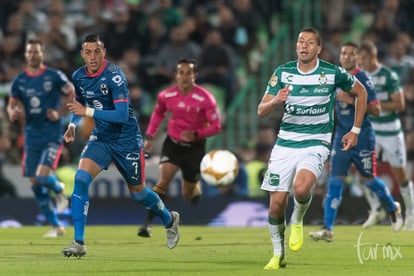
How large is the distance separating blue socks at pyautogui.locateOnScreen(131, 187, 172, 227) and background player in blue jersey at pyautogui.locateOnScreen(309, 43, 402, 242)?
2235 mm

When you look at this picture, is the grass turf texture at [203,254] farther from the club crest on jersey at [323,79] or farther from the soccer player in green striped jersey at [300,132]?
the club crest on jersey at [323,79]

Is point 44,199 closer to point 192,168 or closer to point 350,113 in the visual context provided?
point 192,168

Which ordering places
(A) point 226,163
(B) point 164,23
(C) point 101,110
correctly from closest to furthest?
(C) point 101,110, (A) point 226,163, (B) point 164,23

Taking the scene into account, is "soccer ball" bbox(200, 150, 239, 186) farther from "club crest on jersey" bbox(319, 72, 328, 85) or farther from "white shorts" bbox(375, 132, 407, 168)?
"club crest on jersey" bbox(319, 72, 328, 85)

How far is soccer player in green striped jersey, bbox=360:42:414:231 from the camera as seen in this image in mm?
16531

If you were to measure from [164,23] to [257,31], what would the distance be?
1.92 m

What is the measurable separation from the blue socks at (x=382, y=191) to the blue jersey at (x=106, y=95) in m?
4.16

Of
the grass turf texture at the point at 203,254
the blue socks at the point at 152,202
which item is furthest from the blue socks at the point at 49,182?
the blue socks at the point at 152,202

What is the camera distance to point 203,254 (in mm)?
12883

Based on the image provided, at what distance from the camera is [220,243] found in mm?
14633

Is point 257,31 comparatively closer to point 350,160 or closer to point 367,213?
point 367,213

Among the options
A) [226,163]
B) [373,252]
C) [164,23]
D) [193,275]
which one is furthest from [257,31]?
[193,275]

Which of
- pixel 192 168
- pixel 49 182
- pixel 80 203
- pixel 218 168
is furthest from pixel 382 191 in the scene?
pixel 80 203

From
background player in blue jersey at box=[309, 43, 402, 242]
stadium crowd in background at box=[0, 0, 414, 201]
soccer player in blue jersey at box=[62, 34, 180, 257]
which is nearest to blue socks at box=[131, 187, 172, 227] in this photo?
soccer player in blue jersey at box=[62, 34, 180, 257]
